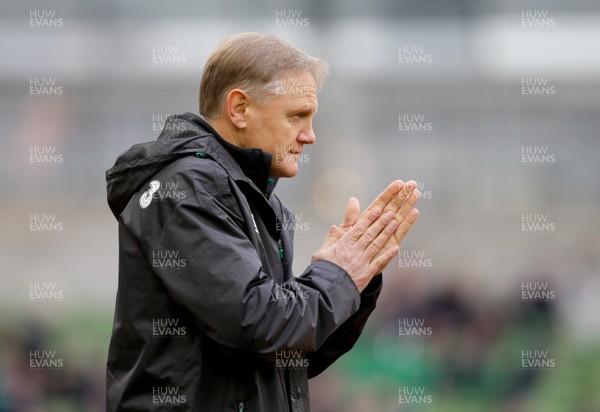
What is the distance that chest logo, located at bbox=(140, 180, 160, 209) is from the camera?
2096 mm

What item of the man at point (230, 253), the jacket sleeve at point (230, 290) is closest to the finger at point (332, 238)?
the man at point (230, 253)

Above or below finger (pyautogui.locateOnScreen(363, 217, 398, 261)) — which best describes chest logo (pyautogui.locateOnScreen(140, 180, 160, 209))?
above

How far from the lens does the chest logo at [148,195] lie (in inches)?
82.5

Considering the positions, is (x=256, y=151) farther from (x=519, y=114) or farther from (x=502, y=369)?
(x=519, y=114)

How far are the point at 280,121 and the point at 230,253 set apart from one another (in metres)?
0.48

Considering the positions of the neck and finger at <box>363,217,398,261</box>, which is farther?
the neck

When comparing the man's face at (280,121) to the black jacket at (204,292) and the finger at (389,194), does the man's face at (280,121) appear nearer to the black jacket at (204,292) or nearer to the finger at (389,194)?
the black jacket at (204,292)

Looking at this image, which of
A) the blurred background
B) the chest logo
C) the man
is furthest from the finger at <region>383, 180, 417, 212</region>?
the blurred background

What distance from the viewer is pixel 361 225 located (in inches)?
88.9

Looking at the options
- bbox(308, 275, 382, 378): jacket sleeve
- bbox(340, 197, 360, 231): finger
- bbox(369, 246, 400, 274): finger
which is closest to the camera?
bbox(369, 246, 400, 274): finger

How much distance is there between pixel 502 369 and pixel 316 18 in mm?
3416

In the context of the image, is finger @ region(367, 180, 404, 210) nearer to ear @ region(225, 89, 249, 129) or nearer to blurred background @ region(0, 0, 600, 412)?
ear @ region(225, 89, 249, 129)

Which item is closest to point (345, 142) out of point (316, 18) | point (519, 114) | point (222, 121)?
point (316, 18)

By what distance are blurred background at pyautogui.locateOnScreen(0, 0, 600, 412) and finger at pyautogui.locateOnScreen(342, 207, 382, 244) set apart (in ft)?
14.3
